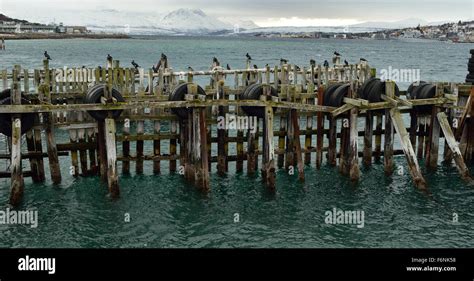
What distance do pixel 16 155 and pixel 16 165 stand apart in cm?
35

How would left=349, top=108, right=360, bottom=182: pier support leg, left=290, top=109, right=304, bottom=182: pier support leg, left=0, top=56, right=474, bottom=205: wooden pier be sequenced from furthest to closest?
1. left=290, top=109, right=304, bottom=182: pier support leg
2. left=349, top=108, right=360, bottom=182: pier support leg
3. left=0, top=56, right=474, bottom=205: wooden pier

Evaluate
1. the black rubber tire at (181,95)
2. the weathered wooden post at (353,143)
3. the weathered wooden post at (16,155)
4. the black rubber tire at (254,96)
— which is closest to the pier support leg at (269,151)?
the black rubber tire at (254,96)

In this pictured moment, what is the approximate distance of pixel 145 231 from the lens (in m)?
17.8

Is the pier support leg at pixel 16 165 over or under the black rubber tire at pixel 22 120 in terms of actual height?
under

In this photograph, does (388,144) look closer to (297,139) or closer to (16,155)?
(297,139)

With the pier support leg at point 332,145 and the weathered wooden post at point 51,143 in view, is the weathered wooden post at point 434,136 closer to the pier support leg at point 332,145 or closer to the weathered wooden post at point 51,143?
the pier support leg at point 332,145

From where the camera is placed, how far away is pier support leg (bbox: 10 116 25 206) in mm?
18625

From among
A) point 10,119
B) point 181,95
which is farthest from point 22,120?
point 181,95

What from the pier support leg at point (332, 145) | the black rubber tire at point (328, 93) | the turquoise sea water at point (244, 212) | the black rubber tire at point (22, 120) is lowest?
the turquoise sea water at point (244, 212)

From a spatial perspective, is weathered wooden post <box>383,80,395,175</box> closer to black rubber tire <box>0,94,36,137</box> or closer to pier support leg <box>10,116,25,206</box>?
black rubber tire <box>0,94,36,137</box>

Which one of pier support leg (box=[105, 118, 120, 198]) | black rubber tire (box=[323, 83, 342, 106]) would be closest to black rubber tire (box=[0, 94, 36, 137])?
pier support leg (box=[105, 118, 120, 198])

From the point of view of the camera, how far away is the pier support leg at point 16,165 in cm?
1862

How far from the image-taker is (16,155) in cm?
1869

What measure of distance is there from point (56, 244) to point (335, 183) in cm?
1087
